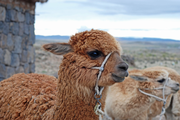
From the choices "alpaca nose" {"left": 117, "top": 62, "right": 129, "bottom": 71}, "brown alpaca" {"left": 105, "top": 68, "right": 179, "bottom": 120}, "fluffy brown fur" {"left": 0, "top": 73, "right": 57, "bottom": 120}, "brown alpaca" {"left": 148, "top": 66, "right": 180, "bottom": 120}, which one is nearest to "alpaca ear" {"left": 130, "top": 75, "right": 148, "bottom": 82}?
"brown alpaca" {"left": 105, "top": 68, "right": 179, "bottom": 120}

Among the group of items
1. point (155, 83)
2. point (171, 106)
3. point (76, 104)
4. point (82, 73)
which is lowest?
point (171, 106)

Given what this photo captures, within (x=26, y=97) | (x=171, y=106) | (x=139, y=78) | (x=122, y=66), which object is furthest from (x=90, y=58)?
(x=171, y=106)

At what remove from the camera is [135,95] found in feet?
15.4

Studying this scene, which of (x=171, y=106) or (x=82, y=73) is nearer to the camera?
(x=82, y=73)

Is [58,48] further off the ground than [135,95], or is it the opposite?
[58,48]

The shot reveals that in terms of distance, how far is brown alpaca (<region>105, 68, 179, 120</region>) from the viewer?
15.2 ft

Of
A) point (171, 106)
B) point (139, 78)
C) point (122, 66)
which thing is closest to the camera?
point (122, 66)

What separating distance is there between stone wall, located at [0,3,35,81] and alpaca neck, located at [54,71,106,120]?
476 centimetres

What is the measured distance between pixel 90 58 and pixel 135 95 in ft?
9.34

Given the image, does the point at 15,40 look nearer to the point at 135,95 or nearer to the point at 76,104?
the point at 135,95

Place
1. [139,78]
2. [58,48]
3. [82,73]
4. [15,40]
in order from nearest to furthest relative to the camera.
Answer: [82,73] → [58,48] → [139,78] → [15,40]

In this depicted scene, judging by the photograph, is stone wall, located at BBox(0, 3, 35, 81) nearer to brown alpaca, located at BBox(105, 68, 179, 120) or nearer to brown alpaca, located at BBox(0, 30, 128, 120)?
brown alpaca, located at BBox(105, 68, 179, 120)

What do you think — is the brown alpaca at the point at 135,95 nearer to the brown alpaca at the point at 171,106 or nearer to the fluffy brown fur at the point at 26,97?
the brown alpaca at the point at 171,106

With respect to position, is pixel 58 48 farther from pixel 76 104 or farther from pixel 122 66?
pixel 122 66
